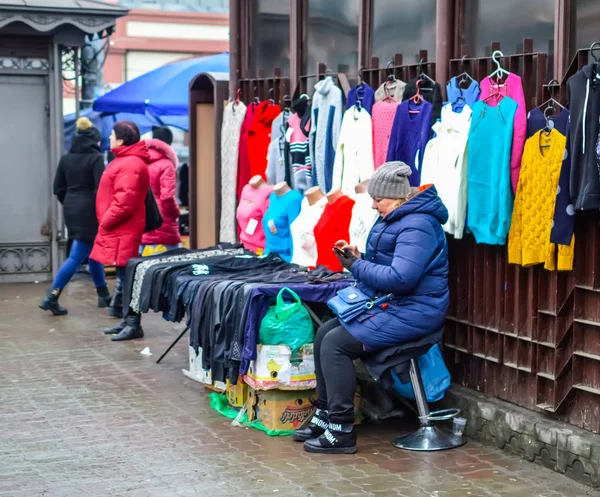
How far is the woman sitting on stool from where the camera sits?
22.0 ft

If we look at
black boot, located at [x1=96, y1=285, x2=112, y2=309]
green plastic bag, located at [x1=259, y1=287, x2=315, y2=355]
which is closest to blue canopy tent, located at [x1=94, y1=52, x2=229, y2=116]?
black boot, located at [x1=96, y1=285, x2=112, y2=309]

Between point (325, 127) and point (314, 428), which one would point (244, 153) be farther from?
point (314, 428)

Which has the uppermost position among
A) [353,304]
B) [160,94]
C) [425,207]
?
[160,94]

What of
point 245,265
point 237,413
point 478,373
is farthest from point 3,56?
point 478,373

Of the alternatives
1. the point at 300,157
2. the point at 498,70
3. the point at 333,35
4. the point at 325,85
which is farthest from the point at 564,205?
the point at 333,35

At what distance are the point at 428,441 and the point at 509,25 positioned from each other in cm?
271

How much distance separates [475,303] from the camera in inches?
295

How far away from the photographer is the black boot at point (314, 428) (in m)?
7.00

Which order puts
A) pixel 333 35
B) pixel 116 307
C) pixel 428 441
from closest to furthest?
1. pixel 428 441
2. pixel 333 35
3. pixel 116 307

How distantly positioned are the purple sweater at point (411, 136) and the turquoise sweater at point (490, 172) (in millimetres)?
560

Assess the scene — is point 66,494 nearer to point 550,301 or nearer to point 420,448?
point 420,448

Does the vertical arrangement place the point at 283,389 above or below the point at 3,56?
below

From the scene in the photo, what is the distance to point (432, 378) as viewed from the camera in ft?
24.0

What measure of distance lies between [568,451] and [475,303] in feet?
4.70
